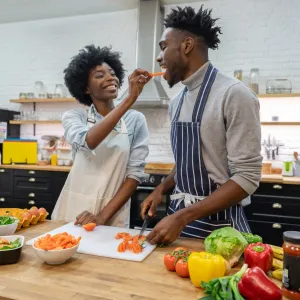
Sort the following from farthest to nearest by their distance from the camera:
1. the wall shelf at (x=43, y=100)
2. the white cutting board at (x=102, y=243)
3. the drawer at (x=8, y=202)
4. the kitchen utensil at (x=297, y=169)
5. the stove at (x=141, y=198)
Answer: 1. the wall shelf at (x=43, y=100)
2. the drawer at (x=8, y=202)
3. the kitchen utensil at (x=297, y=169)
4. the stove at (x=141, y=198)
5. the white cutting board at (x=102, y=243)

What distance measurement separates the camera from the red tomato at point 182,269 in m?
1.03

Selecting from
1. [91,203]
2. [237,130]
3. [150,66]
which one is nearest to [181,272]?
[237,130]

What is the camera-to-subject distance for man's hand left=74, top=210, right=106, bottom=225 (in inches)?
63.9

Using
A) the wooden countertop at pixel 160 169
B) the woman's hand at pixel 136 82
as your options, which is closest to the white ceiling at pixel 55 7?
the wooden countertop at pixel 160 169

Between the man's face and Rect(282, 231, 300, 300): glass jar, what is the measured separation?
36.9 inches

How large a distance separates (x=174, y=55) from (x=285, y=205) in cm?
246

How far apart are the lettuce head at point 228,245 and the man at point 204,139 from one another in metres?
0.19

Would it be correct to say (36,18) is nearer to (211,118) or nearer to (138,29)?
(138,29)

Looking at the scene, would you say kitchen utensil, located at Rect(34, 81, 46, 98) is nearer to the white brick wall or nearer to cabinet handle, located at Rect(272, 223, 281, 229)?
the white brick wall

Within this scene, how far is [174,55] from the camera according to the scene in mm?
1547

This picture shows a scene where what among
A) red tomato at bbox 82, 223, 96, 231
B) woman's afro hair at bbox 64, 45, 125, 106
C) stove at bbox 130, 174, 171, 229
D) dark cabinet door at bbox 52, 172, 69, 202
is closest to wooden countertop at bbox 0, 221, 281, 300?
red tomato at bbox 82, 223, 96, 231

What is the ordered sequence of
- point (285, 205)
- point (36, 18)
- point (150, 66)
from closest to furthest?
1. point (285, 205)
2. point (150, 66)
3. point (36, 18)

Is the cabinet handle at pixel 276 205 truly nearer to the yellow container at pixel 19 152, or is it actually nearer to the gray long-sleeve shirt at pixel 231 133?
the gray long-sleeve shirt at pixel 231 133

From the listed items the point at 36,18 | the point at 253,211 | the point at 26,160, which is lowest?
the point at 253,211
